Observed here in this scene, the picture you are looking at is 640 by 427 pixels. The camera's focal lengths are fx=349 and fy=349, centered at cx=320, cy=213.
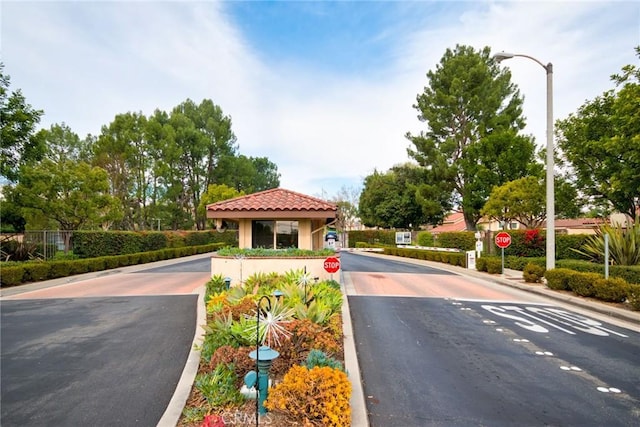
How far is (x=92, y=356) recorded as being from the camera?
620cm

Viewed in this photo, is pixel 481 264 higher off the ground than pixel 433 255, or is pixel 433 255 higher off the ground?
pixel 481 264

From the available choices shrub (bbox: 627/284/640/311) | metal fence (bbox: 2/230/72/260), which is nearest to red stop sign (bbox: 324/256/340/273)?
shrub (bbox: 627/284/640/311)

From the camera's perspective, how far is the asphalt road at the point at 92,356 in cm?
431

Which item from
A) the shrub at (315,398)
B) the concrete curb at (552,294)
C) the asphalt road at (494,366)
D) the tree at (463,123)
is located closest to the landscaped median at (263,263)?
the asphalt road at (494,366)

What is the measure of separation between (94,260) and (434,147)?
106ft

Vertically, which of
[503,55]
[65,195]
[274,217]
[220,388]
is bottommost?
[220,388]

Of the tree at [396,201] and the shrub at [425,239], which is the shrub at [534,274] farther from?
the tree at [396,201]

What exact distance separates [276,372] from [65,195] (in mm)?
22405

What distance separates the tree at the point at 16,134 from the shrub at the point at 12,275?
463 cm

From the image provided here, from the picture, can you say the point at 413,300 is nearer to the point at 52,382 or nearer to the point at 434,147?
the point at 52,382

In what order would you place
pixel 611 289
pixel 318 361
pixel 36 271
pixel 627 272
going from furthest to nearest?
pixel 36 271, pixel 627 272, pixel 611 289, pixel 318 361

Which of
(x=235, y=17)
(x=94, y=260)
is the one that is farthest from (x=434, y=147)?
A: (x=94, y=260)

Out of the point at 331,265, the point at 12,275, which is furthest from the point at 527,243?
the point at 12,275

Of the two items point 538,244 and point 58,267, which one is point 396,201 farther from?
point 58,267
